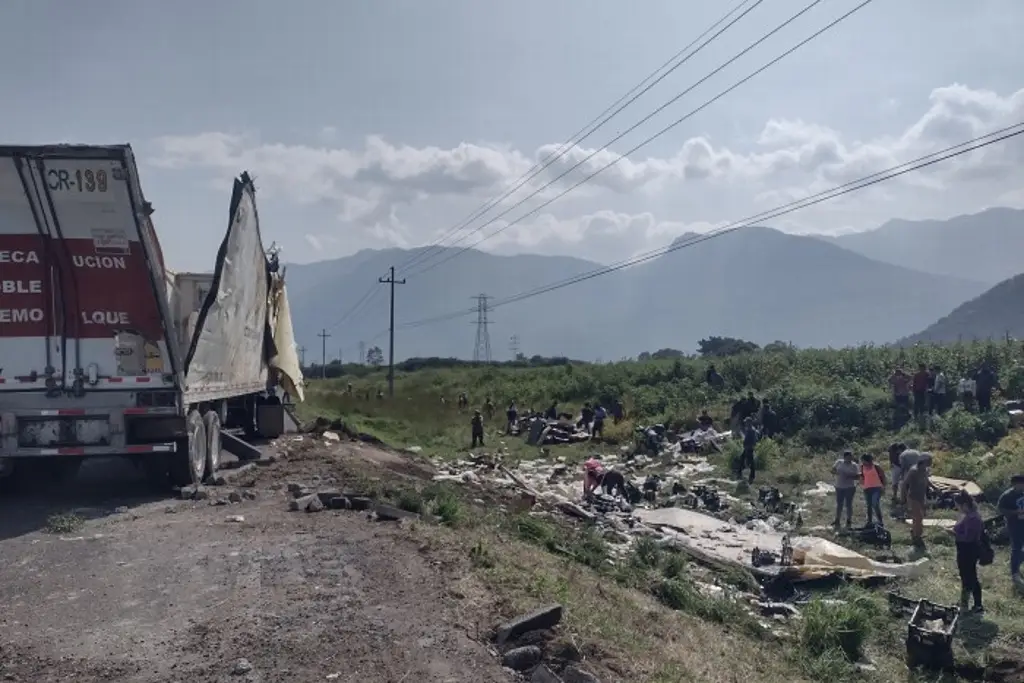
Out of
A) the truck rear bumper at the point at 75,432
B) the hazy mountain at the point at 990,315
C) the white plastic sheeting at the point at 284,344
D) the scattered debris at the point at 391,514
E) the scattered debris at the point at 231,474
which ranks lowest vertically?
the scattered debris at the point at 391,514

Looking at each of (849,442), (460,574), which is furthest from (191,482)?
(849,442)

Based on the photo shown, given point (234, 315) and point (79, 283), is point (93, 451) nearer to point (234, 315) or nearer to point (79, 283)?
point (79, 283)

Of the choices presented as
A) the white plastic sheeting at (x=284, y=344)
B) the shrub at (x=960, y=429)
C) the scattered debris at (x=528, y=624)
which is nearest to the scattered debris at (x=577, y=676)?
the scattered debris at (x=528, y=624)

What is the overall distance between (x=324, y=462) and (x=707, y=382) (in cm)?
2117

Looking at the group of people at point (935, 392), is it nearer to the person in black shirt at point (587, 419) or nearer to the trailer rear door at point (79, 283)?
the person in black shirt at point (587, 419)

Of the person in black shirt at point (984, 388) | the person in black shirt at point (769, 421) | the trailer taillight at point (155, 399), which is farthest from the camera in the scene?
the person in black shirt at point (769, 421)

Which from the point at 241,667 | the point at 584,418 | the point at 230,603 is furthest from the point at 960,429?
the point at 241,667

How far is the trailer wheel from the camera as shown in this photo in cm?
1335

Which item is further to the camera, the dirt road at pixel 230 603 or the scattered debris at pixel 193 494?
the scattered debris at pixel 193 494

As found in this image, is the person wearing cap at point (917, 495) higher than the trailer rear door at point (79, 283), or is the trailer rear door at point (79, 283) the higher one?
the trailer rear door at point (79, 283)

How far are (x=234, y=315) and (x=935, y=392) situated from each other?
1690 cm

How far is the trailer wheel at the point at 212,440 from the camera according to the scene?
43.8ft

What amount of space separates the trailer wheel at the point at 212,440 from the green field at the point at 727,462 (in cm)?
349

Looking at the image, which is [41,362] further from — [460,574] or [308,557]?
[460,574]
